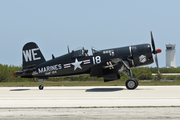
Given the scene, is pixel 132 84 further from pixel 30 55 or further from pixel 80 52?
pixel 30 55

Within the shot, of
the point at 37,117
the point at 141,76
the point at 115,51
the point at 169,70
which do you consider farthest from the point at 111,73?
the point at 169,70

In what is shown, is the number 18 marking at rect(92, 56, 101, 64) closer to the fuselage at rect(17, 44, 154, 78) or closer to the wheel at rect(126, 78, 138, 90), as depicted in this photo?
the fuselage at rect(17, 44, 154, 78)

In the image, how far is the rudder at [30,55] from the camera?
1970 cm

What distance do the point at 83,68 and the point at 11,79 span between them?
86.8ft

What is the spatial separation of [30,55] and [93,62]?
5.16 meters

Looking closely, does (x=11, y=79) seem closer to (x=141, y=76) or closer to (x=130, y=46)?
(x=141, y=76)

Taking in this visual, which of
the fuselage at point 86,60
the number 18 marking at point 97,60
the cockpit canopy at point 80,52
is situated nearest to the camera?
the fuselage at point 86,60

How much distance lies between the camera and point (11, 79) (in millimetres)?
41812

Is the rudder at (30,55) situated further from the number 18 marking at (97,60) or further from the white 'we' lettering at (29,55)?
the number 18 marking at (97,60)

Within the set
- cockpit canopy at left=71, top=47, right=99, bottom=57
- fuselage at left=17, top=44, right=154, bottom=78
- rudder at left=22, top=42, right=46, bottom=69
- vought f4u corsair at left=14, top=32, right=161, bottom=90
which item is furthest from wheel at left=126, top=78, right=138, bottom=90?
rudder at left=22, top=42, right=46, bottom=69

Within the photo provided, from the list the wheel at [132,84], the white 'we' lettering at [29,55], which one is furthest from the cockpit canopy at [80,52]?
the wheel at [132,84]

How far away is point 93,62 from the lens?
60.6 ft

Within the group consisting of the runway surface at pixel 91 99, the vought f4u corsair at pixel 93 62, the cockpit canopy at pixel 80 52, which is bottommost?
the runway surface at pixel 91 99

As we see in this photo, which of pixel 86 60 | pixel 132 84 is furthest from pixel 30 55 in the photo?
pixel 132 84
